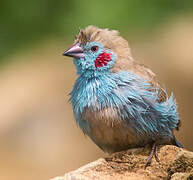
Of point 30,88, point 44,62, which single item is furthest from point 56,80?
point 44,62

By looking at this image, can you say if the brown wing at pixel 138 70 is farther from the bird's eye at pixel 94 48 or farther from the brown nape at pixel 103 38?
the bird's eye at pixel 94 48

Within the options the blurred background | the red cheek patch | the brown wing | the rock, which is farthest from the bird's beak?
the blurred background

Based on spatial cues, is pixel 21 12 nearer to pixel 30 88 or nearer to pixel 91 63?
pixel 30 88

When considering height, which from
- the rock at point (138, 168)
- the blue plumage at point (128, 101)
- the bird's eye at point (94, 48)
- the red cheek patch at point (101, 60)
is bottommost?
the rock at point (138, 168)

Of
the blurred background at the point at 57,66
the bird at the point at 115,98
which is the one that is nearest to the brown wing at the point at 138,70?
the bird at the point at 115,98

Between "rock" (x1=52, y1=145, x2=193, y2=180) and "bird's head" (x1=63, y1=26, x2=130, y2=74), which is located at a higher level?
"bird's head" (x1=63, y1=26, x2=130, y2=74)

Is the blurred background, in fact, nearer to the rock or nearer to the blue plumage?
the blue plumage

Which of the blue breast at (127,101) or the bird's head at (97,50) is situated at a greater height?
the bird's head at (97,50)
